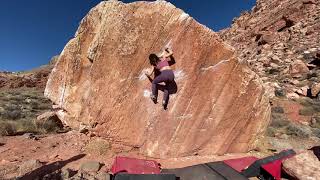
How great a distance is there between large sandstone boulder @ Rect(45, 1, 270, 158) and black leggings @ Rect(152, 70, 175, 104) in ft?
0.96

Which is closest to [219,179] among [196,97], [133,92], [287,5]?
[196,97]

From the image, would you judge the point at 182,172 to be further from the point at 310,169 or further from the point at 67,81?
the point at 67,81

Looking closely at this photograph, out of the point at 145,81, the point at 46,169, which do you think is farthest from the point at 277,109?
the point at 46,169

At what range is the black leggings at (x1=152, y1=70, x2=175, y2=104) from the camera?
319 inches

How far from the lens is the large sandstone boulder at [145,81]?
8.48 m

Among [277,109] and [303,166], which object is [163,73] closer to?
[303,166]

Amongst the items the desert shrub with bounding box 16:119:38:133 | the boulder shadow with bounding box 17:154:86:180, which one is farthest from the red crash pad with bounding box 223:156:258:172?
the desert shrub with bounding box 16:119:38:133

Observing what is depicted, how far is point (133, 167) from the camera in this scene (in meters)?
7.18

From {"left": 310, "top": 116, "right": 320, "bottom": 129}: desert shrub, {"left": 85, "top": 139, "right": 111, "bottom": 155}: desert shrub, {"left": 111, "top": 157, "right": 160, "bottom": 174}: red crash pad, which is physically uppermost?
{"left": 310, "top": 116, "right": 320, "bottom": 129}: desert shrub

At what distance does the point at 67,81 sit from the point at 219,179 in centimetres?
462

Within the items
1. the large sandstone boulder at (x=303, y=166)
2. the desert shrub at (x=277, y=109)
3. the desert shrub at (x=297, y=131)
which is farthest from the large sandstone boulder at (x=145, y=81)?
the desert shrub at (x=277, y=109)

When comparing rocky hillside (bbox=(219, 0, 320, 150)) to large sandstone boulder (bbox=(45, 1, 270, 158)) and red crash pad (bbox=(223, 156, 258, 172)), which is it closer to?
large sandstone boulder (bbox=(45, 1, 270, 158))

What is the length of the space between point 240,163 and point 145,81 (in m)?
3.12

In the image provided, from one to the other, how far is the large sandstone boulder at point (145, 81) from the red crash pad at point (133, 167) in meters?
1.24
